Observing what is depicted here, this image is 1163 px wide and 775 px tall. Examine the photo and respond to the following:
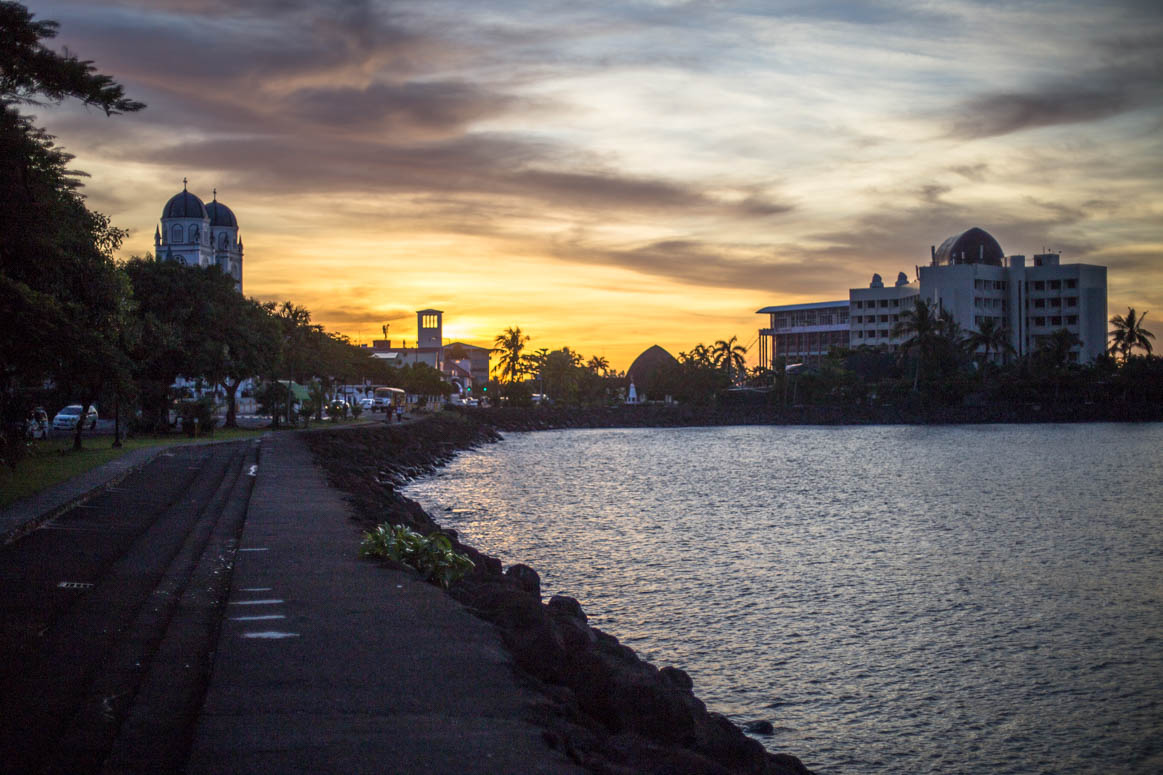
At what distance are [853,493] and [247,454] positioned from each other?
22516mm

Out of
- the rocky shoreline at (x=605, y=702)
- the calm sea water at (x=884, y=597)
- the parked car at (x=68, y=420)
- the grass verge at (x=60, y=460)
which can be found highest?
the parked car at (x=68, y=420)

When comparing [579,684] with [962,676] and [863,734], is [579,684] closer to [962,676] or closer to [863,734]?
[863,734]

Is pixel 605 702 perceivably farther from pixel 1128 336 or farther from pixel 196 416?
pixel 1128 336

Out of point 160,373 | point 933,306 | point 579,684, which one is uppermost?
point 933,306

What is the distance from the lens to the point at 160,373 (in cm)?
4612

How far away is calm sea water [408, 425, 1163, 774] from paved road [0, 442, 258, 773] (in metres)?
6.32

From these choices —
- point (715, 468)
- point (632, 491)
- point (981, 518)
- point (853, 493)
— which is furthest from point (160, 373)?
point (981, 518)

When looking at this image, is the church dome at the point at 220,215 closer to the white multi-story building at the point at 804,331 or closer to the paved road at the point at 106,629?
the white multi-story building at the point at 804,331

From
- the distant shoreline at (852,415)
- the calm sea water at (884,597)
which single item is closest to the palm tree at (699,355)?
the distant shoreline at (852,415)

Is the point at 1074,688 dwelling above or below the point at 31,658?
below

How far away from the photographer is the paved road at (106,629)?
685 centimetres

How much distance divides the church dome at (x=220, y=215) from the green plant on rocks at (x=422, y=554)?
150 meters

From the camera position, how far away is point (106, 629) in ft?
32.1

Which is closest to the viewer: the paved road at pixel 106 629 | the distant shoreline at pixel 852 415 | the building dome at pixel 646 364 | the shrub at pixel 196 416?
the paved road at pixel 106 629
